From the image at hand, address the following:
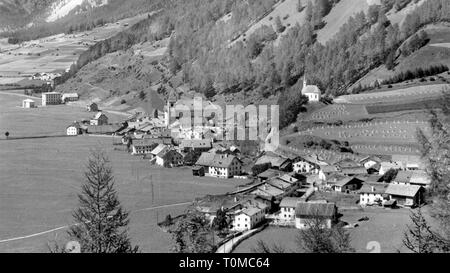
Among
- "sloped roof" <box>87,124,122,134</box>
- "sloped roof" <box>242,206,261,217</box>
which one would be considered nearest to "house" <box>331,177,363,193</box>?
"sloped roof" <box>242,206,261,217</box>

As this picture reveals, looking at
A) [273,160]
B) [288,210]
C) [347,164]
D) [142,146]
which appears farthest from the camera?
[142,146]

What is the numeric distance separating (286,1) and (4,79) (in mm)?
27825

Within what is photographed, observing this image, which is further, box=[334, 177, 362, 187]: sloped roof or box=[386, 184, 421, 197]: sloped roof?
box=[334, 177, 362, 187]: sloped roof

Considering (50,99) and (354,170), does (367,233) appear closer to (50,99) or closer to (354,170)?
(354,170)

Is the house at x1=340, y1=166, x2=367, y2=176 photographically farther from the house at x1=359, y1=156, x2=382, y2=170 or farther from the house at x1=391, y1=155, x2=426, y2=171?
the house at x1=391, y1=155, x2=426, y2=171

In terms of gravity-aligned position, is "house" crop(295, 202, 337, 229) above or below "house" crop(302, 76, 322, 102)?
below

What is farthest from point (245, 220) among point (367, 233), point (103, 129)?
point (103, 129)

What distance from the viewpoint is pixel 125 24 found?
247 ft

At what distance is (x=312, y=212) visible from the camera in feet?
39.6

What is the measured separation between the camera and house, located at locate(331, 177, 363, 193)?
15.6 meters

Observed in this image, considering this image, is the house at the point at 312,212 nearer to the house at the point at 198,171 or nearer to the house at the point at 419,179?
the house at the point at 419,179

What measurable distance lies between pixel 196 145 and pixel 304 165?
Result: 16.1 ft

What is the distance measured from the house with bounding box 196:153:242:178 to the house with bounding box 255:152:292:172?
2.34 ft

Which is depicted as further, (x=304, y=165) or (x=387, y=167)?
(x=304, y=165)
